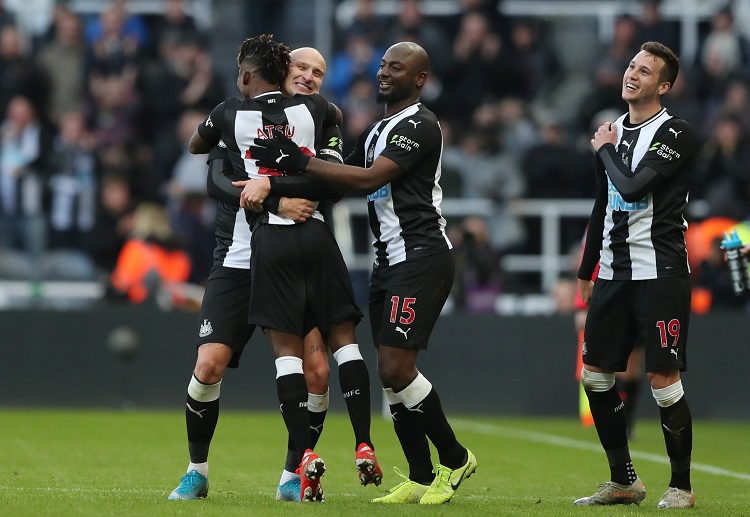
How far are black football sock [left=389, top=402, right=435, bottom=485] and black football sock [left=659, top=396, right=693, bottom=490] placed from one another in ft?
4.07

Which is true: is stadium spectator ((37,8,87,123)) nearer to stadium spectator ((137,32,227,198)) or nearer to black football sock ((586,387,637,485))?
stadium spectator ((137,32,227,198))

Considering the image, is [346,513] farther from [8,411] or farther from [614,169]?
[8,411]

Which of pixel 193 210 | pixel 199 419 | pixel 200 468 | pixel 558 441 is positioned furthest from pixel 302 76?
pixel 193 210

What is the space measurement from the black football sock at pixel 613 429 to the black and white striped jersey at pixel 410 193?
119 cm

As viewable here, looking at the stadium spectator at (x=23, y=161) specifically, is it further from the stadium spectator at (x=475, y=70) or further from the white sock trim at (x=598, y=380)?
the white sock trim at (x=598, y=380)

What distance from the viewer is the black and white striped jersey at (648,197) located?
6797mm

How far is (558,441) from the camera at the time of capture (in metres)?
11.6

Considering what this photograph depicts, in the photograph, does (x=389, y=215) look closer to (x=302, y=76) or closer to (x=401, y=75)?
(x=401, y=75)

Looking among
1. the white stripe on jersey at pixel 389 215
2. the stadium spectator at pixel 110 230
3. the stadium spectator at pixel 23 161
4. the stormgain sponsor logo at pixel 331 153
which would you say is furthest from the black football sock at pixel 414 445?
the stadium spectator at pixel 23 161

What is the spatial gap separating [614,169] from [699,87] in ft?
35.7

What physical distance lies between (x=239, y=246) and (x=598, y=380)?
2009 millimetres

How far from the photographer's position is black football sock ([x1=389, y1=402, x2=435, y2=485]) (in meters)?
7.04

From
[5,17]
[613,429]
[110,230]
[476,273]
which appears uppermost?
[5,17]

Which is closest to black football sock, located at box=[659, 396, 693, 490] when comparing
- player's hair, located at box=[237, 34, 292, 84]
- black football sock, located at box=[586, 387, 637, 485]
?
black football sock, located at box=[586, 387, 637, 485]
